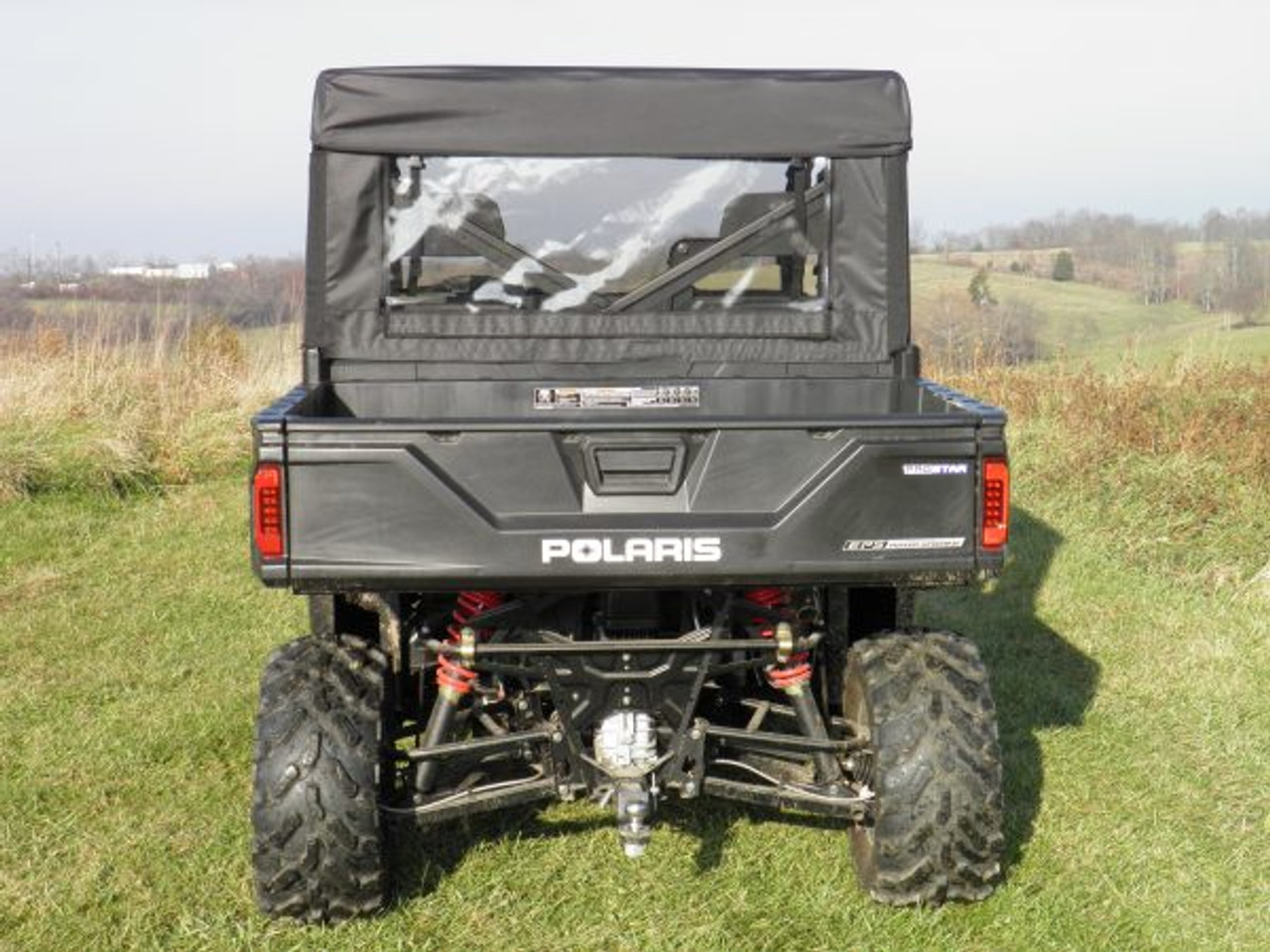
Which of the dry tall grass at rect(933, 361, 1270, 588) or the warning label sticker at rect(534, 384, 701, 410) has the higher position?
the warning label sticker at rect(534, 384, 701, 410)

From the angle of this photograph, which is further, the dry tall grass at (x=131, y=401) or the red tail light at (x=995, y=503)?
the dry tall grass at (x=131, y=401)

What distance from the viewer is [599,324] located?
14.8ft

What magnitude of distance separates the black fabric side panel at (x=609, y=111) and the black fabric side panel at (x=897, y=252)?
0.23ft

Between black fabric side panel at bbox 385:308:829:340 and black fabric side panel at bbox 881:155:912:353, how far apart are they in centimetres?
26

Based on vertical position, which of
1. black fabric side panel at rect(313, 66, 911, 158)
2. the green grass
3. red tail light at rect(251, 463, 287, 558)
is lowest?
red tail light at rect(251, 463, 287, 558)

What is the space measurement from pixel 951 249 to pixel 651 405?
840 inches

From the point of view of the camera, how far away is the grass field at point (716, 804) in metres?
3.74

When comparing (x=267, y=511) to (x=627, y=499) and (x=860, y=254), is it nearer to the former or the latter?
(x=627, y=499)

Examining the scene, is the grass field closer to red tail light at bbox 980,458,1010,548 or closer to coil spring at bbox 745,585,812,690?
coil spring at bbox 745,585,812,690

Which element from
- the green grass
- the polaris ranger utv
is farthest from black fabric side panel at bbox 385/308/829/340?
the green grass

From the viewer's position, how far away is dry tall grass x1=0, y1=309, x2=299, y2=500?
32.9ft

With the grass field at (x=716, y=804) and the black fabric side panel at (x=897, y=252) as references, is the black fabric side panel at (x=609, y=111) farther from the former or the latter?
the grass field at (x=716, y=804)

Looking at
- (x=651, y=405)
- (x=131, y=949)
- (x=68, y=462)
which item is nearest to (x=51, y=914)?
(x=131, y=949)

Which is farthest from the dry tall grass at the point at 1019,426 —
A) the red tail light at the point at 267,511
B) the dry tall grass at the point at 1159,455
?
the red tail light at the point at 267,511
